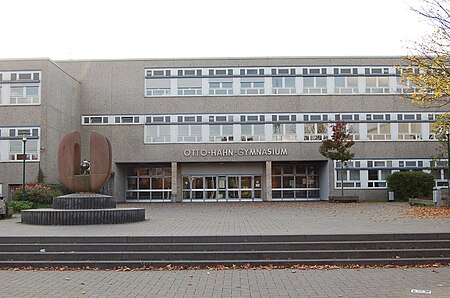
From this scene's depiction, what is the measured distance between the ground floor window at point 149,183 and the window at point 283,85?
34.3 feet

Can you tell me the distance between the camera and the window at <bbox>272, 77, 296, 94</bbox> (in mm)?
38188

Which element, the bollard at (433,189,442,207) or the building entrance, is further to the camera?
the building entrance

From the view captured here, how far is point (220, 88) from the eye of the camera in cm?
3828

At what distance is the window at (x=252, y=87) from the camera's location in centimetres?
3822

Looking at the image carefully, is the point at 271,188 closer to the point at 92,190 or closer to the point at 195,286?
the point at 92,190

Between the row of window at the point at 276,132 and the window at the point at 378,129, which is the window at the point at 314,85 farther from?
the window at the point at 378,129

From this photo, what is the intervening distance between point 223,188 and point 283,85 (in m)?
9.19

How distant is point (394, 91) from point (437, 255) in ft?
95.6

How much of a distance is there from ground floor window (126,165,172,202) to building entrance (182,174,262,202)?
1.51 meters

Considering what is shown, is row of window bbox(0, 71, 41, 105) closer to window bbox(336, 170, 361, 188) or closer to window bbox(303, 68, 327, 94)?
window bbox(303, 68, 327, 94)

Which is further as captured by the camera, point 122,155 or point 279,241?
point 122,155

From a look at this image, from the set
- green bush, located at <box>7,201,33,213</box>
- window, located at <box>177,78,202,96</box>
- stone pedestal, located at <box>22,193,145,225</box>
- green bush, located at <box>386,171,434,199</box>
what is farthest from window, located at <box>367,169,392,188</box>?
stone pedestal, located at <box>22,193,145,225</box>

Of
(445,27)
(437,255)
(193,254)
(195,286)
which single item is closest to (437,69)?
(445,27)

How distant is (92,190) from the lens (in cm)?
1847
